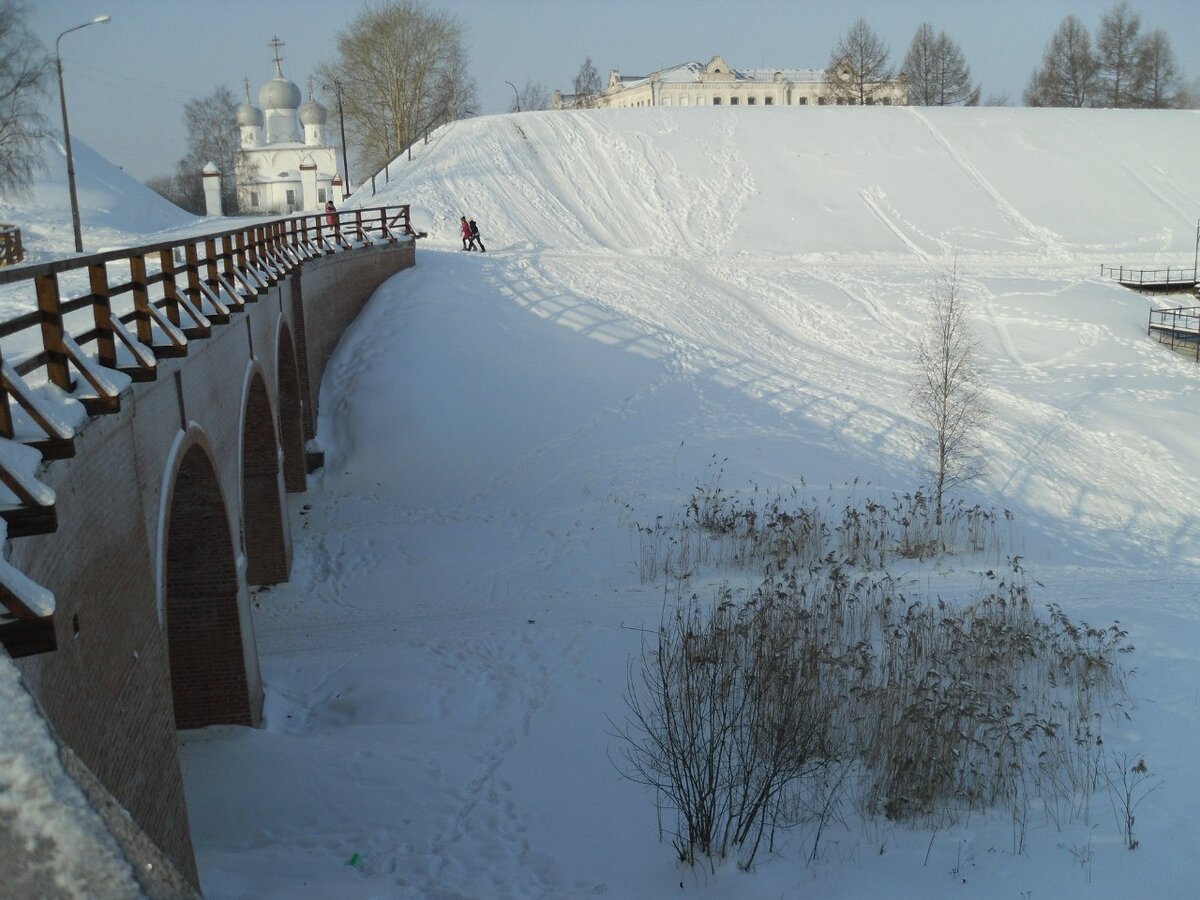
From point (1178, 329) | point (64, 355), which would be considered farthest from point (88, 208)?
point (64, 355)

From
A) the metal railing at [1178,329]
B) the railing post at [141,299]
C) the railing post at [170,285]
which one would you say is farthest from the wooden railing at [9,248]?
the metal railing at [1178,329]

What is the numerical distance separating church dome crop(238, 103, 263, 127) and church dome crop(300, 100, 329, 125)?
4.42 meters

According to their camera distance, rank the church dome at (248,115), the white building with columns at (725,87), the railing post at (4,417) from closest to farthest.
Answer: the railing post at (4,417)
the church dome at (248,115)
the white building with columns at (725,87)

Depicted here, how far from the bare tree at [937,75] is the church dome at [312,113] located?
39.3m

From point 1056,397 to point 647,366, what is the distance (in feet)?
31.5

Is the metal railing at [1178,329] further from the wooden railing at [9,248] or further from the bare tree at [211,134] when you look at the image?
the bare tree at [211,134]

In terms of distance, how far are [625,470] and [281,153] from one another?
50.5m

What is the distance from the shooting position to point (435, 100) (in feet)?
190

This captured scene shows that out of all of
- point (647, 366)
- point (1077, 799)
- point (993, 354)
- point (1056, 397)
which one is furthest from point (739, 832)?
point (993, 354)

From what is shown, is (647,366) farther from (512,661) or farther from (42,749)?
(42,749)

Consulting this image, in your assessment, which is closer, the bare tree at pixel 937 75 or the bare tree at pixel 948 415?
the bare tree at pixel 948 415

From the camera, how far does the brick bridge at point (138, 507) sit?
198 inches

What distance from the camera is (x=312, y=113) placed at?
62.7 meters

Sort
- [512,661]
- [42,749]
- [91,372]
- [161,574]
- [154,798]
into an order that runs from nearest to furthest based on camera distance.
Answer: [42,749], [91,372], [154,798], [161,574], [512,661]
